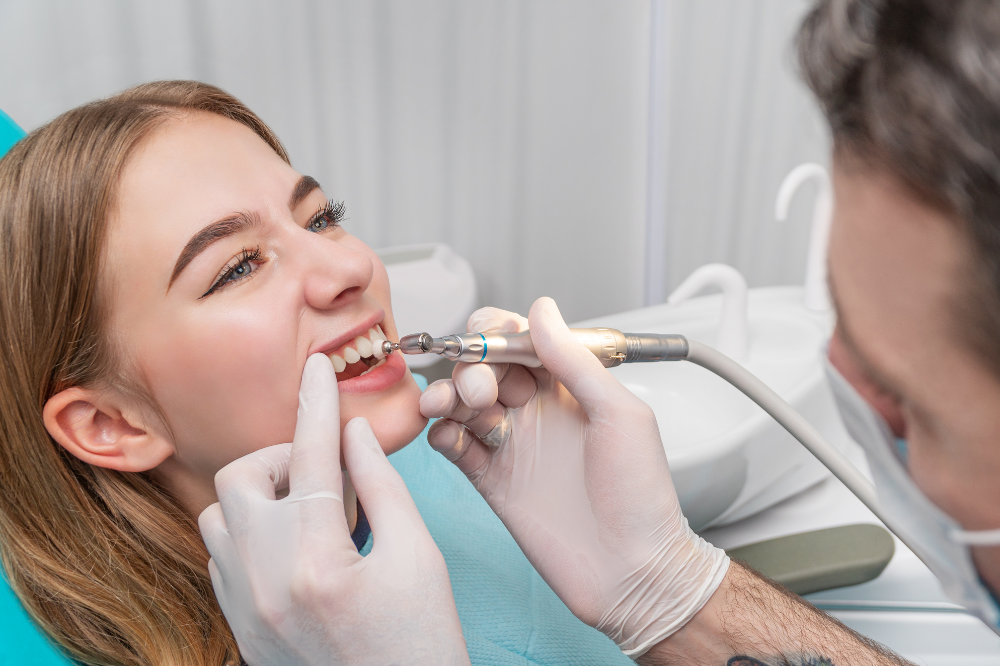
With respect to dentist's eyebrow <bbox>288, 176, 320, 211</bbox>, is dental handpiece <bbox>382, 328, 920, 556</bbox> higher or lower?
lower

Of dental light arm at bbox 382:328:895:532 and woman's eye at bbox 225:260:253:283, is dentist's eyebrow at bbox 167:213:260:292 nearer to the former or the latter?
woman's eye at bbox 225:260:253:283

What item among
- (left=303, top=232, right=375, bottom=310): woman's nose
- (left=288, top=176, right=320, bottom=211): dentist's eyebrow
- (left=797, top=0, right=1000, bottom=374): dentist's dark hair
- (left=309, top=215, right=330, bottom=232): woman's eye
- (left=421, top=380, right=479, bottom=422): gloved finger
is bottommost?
(left=421, top=380, right=479, bottom=422): gloved finger

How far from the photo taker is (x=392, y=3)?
2.01 meters

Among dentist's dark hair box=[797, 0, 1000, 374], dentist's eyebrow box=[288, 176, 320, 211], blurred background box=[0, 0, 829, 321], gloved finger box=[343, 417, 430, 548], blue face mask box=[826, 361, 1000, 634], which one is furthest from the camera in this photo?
blurred background box=[0, 0, 829, 321]

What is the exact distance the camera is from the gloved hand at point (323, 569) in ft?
2.25

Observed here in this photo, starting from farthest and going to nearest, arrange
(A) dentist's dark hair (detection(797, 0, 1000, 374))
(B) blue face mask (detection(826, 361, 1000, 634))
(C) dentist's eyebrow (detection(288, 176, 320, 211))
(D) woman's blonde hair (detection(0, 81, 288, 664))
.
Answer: (C) dentist's eyebrow (detection(288, 176, 320, 211))
(D) woman's blonde hair (detection(0, 81, 288, 664))
(B) blue face mask (detection(826, 361, 1000, 634))
(A) dentist's dark hair (detection(797, 0, 1000, 374))

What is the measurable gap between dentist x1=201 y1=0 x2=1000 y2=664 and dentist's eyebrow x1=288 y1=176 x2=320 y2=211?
0.25 meters

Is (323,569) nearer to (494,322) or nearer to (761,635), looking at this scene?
(494,322)

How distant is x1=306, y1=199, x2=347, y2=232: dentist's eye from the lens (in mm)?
1016

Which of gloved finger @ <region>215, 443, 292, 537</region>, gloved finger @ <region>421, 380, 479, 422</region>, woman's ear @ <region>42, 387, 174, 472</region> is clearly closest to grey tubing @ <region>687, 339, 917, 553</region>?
gloved finger @ <region>421, 380, 479, 422</region>

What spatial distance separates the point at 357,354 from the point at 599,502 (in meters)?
0.41

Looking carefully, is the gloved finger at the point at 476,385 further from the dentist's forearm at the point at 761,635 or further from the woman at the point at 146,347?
the dentist's forearm at the point at 761,635

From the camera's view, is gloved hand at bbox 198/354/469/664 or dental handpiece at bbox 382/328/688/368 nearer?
gloved hand at bbox 198/354/469/664

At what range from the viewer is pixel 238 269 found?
34.6 inches
